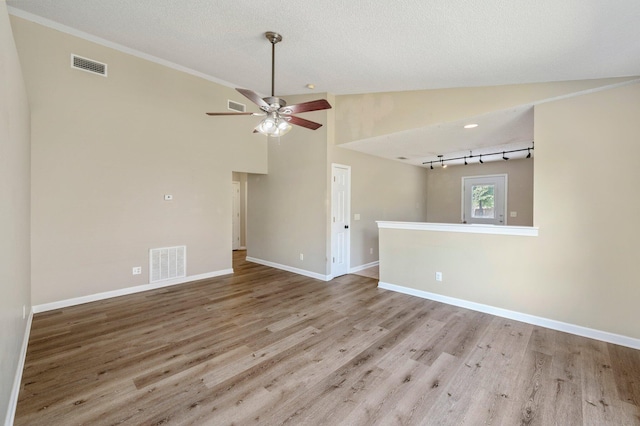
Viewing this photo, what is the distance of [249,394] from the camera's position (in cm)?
202

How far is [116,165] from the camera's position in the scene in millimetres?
3998

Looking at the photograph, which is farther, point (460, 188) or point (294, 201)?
point (460, 188)

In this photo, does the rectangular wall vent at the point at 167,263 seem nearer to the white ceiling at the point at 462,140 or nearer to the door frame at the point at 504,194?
the white ceiling at the point at 462,140

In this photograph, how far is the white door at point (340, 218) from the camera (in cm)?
511

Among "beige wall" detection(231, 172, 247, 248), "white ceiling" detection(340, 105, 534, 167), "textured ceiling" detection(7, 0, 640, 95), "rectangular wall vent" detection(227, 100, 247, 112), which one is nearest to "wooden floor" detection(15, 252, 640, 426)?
"white ceiling" detection(340, 105, 534, 167)

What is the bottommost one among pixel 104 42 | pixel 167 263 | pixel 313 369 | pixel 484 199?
pixel 313 369

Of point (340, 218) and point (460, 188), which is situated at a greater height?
point (460, 188)

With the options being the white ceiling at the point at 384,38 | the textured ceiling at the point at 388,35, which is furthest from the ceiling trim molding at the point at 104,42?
the textured ceiling at the point at 388,35

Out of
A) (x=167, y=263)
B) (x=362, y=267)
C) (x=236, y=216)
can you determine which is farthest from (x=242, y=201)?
(x=362, y=267)

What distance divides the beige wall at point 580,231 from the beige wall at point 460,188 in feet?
13.3

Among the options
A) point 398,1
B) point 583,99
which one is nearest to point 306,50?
point 398,1

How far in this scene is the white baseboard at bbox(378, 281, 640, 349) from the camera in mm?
2770

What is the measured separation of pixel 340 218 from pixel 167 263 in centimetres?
308

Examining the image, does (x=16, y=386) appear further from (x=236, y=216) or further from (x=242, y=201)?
(x=242, y=201)
